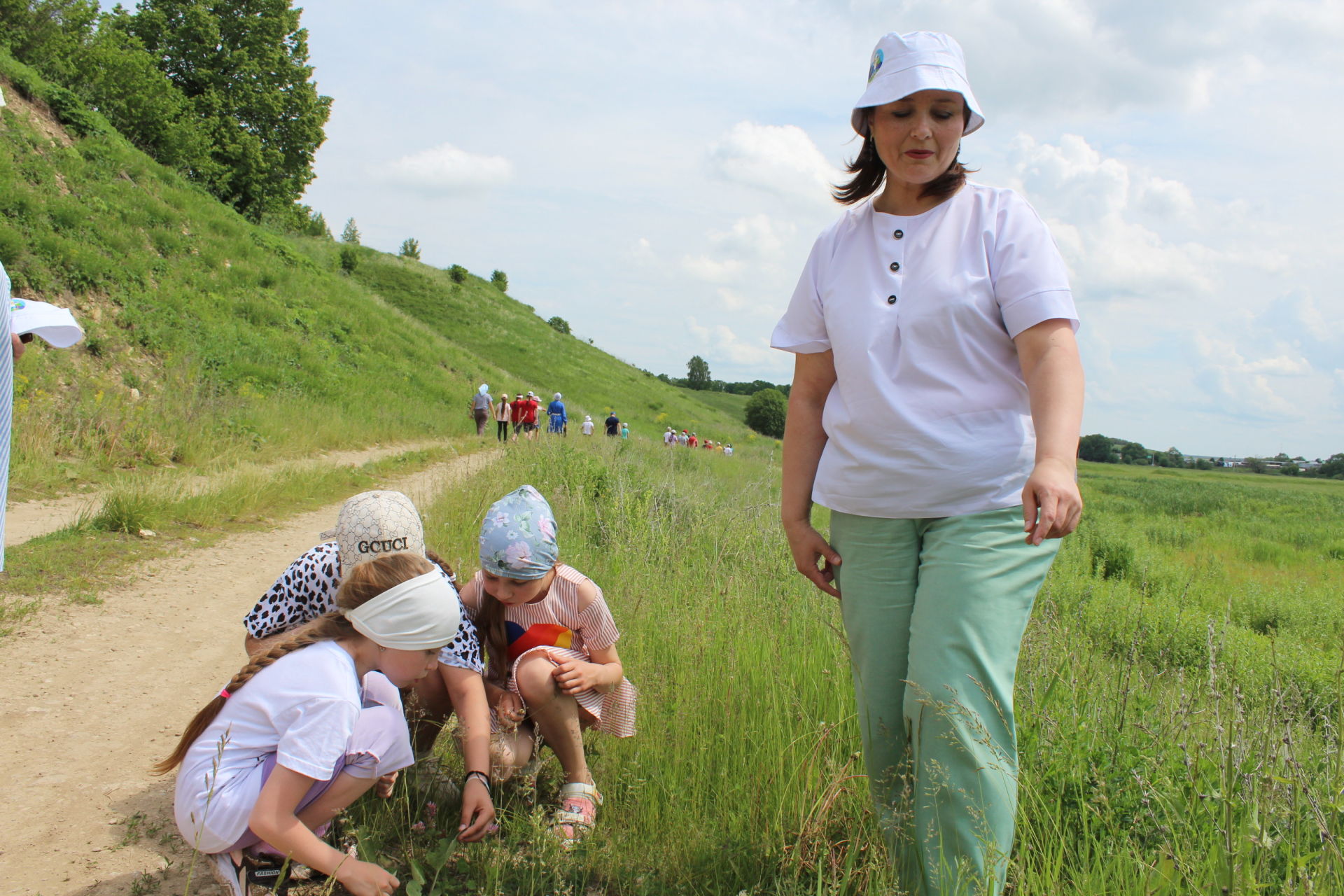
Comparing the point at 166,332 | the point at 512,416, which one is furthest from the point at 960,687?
the point at 512,416

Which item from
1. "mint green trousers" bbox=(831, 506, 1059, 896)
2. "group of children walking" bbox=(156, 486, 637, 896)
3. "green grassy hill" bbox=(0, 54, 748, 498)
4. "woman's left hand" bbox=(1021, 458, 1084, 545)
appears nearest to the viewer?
"woman's left hand" bbox=(1021, 458, 1084, 545)

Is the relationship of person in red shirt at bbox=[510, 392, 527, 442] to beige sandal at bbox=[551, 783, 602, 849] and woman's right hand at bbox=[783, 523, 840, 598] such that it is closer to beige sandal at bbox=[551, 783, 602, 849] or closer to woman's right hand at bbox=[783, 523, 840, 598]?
beige sandal at bbox=[551, 783, 602, 849]

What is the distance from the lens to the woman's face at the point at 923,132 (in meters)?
1.91

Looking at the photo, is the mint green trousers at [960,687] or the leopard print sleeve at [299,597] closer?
the mint green trousers at [960,687]

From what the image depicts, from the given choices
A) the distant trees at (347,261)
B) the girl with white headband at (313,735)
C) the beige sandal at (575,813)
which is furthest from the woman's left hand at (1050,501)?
the distant trees at (347,261)

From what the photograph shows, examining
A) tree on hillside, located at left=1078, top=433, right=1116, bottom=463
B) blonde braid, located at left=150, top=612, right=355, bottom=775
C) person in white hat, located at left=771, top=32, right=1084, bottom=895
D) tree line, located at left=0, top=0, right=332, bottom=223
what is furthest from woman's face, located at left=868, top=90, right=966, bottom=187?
tree on hillside, located at left=1078, top=433, right=1116, bottom=463

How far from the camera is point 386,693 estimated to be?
93.6 inches

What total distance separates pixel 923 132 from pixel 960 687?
3.97ft

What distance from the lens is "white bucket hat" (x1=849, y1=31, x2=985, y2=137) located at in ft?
6.10

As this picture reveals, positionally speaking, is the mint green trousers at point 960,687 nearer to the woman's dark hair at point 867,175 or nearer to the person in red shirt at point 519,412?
the woman's dark hair at point 867,175

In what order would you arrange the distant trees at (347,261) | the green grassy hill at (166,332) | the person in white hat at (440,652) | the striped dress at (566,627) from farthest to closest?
1. the distant trees at (347,261)
2. the green grassy hill at (166,332)
3. the striped dress at (566,627)
4. the person in white hat at (440,652)

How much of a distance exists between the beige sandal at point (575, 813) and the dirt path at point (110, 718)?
96 cm

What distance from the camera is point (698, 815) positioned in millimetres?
2514

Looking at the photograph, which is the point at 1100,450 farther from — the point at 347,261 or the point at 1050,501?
the point at 1050,501
